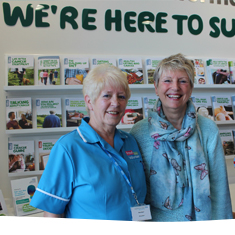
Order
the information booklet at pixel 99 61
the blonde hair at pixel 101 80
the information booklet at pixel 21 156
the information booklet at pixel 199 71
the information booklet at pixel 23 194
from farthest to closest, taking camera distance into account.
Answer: the information booklet at pixel 199 71
the information booklet at pixel 99 61
the information booklet at pixel 21 156
the information booklet at pixel 23 194
the blonde hair at pixel 101 80

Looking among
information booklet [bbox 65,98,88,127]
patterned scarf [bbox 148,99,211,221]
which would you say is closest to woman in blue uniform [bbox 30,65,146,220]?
patterned scarf [bbox 148,99,211,221]

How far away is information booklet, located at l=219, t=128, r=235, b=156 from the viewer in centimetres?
186

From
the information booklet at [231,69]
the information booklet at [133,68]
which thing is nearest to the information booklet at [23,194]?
the information booklet at [133,68]

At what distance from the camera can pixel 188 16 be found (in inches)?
66.3

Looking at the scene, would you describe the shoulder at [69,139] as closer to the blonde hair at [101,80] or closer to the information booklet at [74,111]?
the blonde hair at [101,80]

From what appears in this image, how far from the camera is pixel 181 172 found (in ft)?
2.96

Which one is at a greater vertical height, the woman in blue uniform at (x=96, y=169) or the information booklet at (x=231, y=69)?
the information booklet at (x=231, y=69)

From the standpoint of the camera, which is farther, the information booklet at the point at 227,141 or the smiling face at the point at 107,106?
the information booklet at the point at 227,141

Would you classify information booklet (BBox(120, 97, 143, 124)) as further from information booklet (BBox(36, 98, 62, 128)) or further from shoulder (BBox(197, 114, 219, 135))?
shoulder (BBox(197, 114, 219, 135))

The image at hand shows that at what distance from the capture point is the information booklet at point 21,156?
5.05 feet

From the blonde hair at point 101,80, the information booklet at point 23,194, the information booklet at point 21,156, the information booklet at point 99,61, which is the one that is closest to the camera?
the blonde hair at point 101,80

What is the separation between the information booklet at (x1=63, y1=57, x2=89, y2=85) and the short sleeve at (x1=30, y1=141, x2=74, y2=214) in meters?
1.03

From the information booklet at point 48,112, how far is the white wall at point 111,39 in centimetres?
25

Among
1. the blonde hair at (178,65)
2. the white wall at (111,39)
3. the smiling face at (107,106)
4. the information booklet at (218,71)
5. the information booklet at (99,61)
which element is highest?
the white wall at (111,39)
